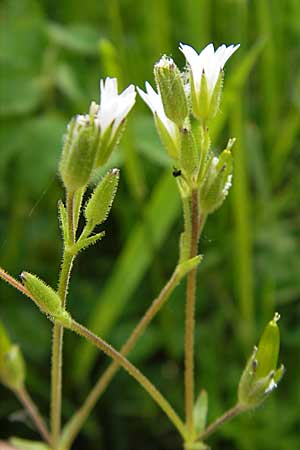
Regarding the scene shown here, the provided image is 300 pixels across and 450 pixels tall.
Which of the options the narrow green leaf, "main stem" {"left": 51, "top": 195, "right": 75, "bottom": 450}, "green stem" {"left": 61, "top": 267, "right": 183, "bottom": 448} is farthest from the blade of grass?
"main stem" {"left": 51, "top": 195, "right": 75, "bottom": 450}

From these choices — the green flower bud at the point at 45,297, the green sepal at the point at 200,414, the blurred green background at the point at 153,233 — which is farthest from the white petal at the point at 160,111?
the blurred green background at the point at 153,233

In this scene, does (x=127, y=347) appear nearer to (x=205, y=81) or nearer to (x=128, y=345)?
(x=128, y=345)

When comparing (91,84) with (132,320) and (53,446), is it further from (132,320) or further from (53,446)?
(53,446)

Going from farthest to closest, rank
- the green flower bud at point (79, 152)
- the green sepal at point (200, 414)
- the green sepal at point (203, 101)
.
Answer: the green sepal at point (200, 414), the green sepal at point (203, 101), the green flower bud at point (79, 152)

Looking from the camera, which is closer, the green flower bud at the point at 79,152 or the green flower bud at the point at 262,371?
the green flower bud at the point at 79,152

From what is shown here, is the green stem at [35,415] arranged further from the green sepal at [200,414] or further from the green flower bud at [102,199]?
the green flower bud at [102,199]

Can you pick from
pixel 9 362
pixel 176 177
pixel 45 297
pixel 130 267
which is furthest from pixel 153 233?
pixel 45 297

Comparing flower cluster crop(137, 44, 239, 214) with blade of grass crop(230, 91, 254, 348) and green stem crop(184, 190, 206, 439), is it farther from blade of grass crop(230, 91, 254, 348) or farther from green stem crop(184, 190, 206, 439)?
blade of grass crop(230, 91, 254, 348)
